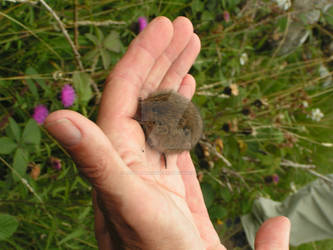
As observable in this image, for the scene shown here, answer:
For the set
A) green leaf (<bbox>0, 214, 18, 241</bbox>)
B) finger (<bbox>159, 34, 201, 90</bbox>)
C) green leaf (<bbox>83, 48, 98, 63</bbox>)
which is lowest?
green leaf (<bbox>0, 214, 18, 241</bbox>)

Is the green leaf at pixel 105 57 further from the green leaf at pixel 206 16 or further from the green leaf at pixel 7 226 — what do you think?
the green leaf at pixel 206 16

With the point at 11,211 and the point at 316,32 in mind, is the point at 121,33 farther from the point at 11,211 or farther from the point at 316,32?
the point at 316,32

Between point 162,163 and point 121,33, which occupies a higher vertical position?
point 121,33

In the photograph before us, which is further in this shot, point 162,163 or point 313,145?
point 313,145

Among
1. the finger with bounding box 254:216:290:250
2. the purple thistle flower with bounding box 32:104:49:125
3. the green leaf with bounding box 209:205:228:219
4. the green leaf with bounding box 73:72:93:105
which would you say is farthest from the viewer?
the green leaf with bounding box 209:205:228:219

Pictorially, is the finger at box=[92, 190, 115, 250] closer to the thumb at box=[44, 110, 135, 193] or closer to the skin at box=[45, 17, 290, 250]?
the skin at box=[45, 17, 290, 250]

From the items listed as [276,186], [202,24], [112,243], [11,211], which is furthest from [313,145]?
[11,211]

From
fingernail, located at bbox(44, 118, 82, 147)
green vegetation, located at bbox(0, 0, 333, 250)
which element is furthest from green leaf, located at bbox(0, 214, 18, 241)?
fingernail, located at bbox(44, 118, 82, 147)

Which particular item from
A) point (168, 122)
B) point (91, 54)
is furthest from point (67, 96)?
point (168, 122)
